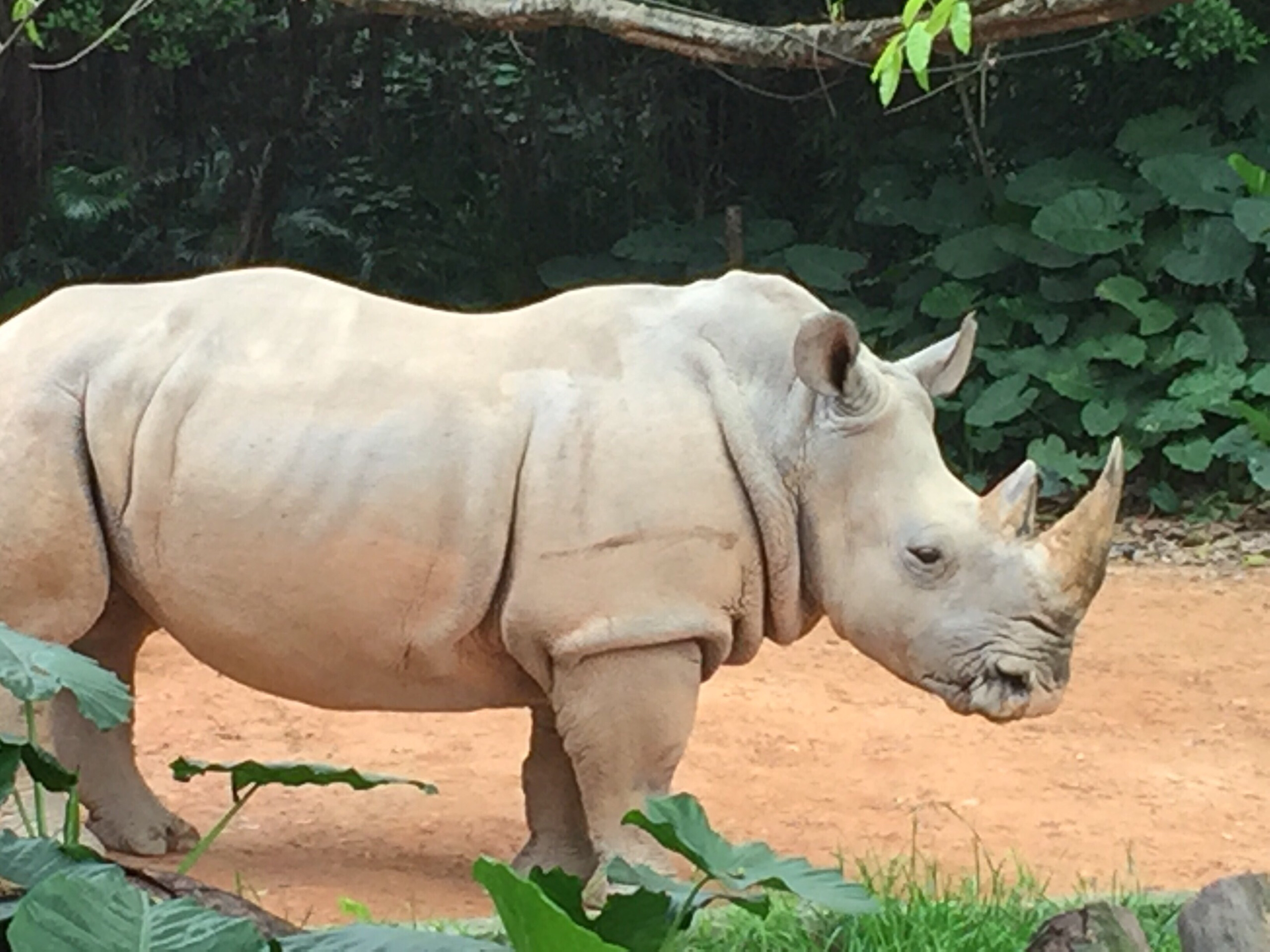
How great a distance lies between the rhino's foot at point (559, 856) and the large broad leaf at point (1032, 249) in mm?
7719

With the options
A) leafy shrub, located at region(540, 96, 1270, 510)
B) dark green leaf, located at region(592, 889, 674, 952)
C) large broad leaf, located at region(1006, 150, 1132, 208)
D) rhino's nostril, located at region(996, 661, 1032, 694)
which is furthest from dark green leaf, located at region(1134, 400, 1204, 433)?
dark green leaf, located at region(592, 889, 674, 952)

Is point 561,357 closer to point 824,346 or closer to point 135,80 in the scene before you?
point 824,346

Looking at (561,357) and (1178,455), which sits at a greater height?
(561,357)

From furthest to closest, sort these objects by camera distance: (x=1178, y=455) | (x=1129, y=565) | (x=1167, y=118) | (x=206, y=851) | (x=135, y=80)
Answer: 1. (x=135, y=80)
2. (x=1167, y=118)
3. (x=1178, y=455)
4. (x=1129, y=565)
5. (x=206, y=851)

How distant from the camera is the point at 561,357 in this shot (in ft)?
12.9

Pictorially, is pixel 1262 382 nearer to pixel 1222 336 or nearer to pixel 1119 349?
pixel 1222 336

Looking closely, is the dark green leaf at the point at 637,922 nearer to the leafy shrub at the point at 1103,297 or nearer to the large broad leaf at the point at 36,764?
the large broad leaf at the point at 36,764

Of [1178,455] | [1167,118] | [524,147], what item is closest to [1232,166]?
[1167,118]

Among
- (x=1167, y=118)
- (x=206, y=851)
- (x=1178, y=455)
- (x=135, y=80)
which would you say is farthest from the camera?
(x=135, y=80)

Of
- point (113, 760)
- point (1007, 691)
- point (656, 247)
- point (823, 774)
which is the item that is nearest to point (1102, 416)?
point (656, 247)

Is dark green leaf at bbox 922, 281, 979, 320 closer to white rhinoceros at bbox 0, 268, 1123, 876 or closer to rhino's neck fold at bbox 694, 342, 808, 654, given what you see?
white rhinoceros at bbox 0, 268, 1123, 876

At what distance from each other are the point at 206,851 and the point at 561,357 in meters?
1.52

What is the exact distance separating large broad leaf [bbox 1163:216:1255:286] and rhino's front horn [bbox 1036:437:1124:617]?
751cm

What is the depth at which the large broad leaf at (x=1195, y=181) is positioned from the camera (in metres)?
11.0
